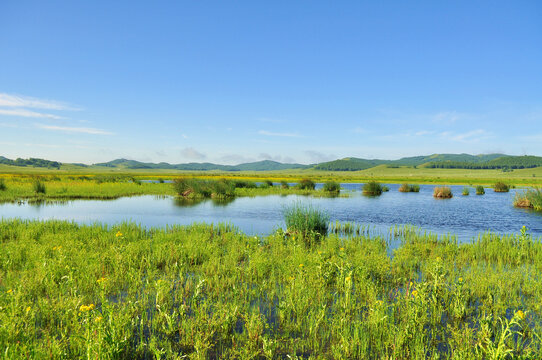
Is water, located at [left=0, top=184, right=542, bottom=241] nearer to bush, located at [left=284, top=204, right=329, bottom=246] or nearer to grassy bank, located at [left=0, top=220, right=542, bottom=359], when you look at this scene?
bush, located at [left=284, top=204, right=329, bottom=246]

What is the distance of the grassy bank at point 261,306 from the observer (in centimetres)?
498

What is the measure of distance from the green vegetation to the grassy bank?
21812mm

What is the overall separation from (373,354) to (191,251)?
7525 millimetres

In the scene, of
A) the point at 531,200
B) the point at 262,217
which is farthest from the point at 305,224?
the point at 531,200

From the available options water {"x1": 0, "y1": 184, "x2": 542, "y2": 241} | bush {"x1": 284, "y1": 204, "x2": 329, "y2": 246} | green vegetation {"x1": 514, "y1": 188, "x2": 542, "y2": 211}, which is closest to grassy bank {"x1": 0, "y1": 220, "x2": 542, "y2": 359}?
bush {"x1": 284, "y1": 204, "x2": 329, "y2": 246}

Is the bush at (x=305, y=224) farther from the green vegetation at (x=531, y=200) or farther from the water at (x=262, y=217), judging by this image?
the green vegetation at (x=531, y=200)

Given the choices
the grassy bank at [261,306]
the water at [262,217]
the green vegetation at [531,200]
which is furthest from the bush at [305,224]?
the green vegetation at [531,200]

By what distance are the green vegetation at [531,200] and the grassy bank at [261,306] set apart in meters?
21.8

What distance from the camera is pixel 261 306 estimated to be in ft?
23.0

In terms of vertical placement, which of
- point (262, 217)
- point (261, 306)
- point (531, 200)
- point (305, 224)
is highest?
point (531, 200)

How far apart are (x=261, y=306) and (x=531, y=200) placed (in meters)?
33.8

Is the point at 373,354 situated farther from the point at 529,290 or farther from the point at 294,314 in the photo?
the point at 529,290

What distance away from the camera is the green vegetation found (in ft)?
92.8

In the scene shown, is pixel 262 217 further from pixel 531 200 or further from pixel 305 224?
pixel 531 200
